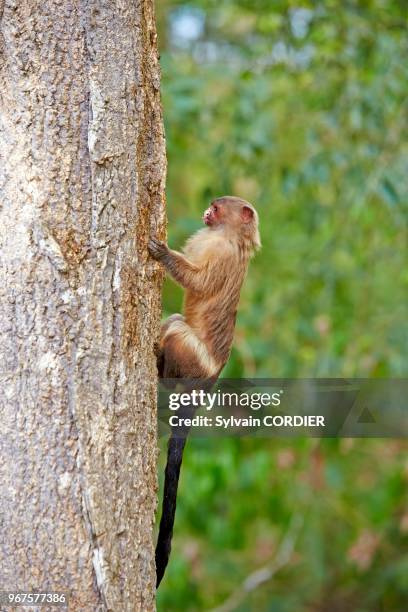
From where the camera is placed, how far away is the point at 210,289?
4078mm

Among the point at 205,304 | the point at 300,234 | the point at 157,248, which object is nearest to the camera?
the point at 157,248

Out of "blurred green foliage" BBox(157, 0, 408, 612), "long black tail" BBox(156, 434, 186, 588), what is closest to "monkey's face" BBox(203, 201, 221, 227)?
"blurred green foliage" BBox(157, 0, 408, 612)

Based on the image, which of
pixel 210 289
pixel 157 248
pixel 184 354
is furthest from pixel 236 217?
pixel 157 248

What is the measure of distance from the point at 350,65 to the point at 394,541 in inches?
210

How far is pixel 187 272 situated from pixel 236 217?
0.67 meters

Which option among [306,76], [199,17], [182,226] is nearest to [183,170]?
[199,17]

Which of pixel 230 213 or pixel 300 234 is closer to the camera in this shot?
pixel 230 213

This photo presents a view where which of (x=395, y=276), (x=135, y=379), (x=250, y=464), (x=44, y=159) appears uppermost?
(x=395, y=276)

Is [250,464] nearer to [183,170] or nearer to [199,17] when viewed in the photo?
[183,170]

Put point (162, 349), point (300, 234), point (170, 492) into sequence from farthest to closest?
point (300, 234), point (162, 349), point (170, 492)

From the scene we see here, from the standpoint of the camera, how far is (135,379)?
9.25 feet

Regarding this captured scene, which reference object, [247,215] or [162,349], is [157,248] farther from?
[247,215]

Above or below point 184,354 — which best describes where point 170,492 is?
below

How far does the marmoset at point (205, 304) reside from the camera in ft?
11.5
